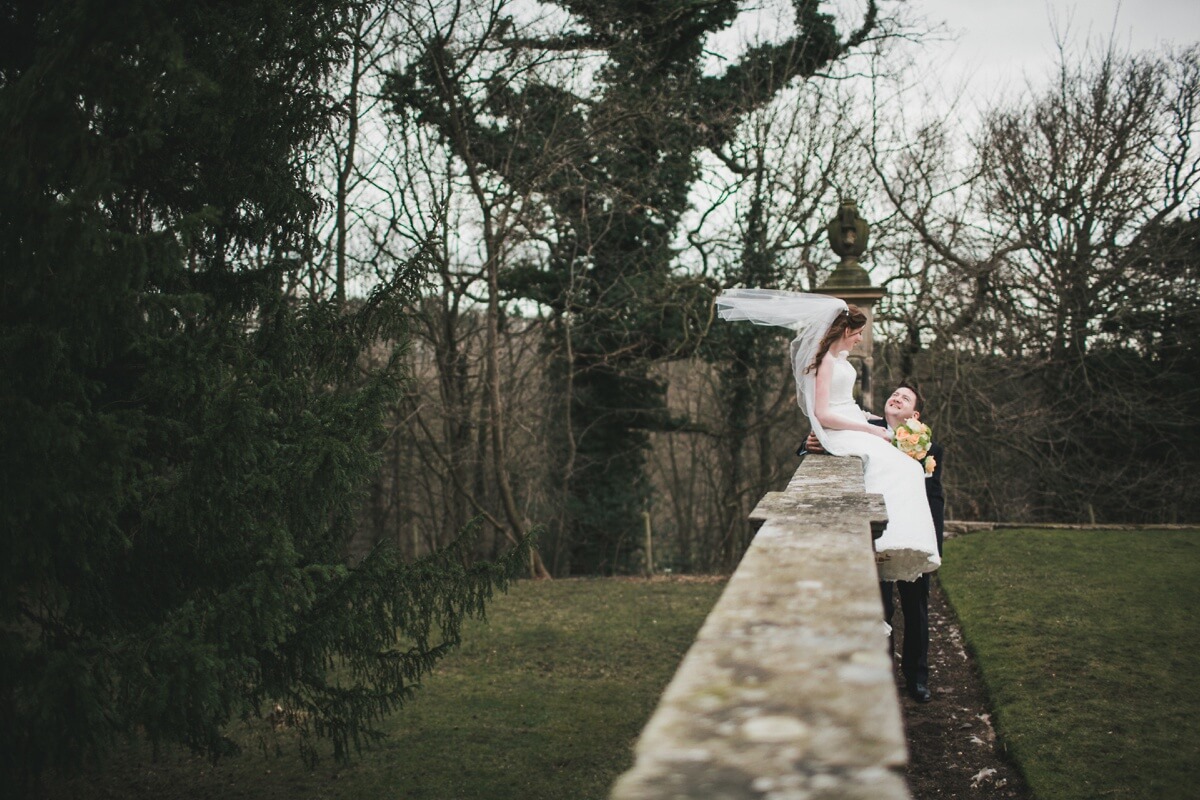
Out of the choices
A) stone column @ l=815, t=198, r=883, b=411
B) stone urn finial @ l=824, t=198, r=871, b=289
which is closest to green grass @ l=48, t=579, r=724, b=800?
stone column @ l=815, t=198, r=883, b=411

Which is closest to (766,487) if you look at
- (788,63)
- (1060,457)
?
(1060,457)

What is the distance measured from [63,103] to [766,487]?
15.8 m

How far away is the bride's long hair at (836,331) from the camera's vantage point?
6.21 metres

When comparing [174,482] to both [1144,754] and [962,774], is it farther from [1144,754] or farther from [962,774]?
[1144,754]

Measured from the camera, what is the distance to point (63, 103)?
3.63 meters

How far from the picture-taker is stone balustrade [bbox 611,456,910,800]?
5.45 ft

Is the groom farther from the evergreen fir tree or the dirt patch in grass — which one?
the evergreen fir tree

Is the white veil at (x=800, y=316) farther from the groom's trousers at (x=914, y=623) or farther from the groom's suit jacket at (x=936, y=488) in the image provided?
the groom's trousers at (x=914, y=623)

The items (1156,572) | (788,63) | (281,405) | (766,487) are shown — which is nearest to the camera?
(281,405)

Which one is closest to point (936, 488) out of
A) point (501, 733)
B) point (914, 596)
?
point (914, 596)

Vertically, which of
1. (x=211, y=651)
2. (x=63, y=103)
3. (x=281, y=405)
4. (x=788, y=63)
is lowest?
(x=211, y=651)

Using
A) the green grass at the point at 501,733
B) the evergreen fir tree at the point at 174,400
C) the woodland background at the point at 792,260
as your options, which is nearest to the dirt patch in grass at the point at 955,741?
the green grass at the point at 501,733

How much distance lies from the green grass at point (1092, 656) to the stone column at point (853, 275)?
2499mm

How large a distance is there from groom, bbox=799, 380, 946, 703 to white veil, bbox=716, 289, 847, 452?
1.19 feet
